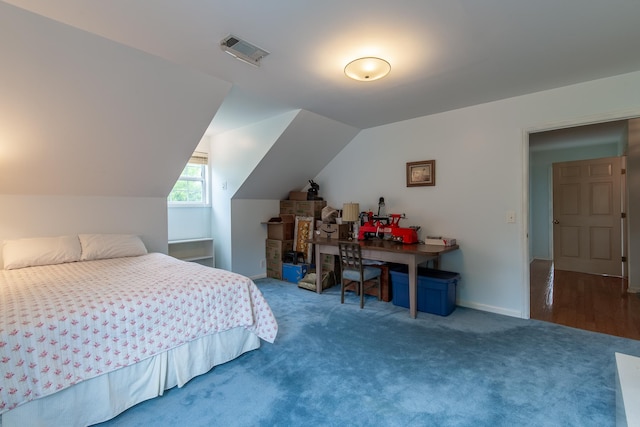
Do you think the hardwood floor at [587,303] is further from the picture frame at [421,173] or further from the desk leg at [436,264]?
the picture frame at [421,173]

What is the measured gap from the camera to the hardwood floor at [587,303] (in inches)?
116

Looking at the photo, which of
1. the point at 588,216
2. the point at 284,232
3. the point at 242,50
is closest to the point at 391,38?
the point at 242,50

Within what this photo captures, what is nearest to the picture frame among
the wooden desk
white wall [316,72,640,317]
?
white wall [316,72,640,317]

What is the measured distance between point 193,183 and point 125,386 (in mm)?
3515

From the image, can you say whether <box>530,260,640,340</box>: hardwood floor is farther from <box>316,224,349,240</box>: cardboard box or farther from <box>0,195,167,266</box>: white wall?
<box>0,195,167,266</box>: white wall

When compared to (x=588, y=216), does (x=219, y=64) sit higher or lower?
higher

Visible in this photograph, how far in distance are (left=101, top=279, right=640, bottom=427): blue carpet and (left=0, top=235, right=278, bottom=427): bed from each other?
0.15 metres

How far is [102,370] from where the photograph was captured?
1.67 m

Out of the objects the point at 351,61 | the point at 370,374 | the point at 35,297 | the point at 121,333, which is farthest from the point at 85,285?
the point at 351,61

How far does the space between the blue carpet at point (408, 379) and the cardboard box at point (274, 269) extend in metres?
1.82

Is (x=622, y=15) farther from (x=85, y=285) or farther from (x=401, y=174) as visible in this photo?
(x=85, y=285)

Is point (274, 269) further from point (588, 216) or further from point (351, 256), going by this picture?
point (588, 216)

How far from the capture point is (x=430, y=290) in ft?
10.7

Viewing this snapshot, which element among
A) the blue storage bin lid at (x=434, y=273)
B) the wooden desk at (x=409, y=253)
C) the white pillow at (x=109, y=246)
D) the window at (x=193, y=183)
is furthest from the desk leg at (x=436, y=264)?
the window at (x=193, y=183)
